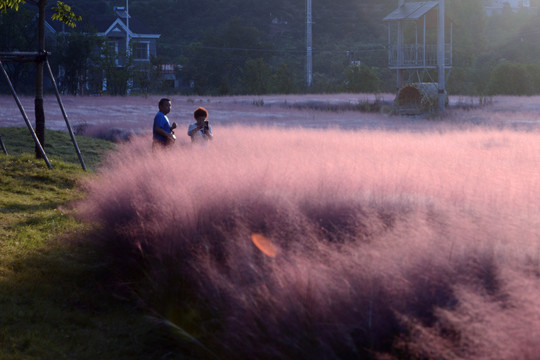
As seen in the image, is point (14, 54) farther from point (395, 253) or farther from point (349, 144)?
point (395, 253)

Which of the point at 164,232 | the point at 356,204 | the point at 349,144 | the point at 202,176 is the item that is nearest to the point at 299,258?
the point at 356,204

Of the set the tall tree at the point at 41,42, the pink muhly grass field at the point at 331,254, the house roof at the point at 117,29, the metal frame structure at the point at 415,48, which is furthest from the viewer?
the house roof at the point at 117,29

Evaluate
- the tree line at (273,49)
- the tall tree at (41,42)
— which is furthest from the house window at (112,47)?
the tall tree at (41,42)

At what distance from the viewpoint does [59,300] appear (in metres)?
5.78

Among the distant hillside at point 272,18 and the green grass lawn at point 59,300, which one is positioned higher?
the distant hillside at point 272,18

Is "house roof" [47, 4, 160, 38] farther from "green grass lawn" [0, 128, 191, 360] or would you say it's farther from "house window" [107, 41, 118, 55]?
"green grass lawn" [0, 128, 191, 360]

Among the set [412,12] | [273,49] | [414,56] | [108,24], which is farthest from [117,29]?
[414,56]

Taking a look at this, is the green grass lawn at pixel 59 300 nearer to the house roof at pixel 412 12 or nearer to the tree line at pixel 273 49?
the house roof at pixel 412 12

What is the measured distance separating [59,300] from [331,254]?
281 centimetres

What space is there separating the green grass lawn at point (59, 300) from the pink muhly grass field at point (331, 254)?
24 centimetres

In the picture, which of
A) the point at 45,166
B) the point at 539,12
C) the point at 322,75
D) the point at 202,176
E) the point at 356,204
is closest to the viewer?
the point at 356,204

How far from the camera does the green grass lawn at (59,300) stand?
4.86 m

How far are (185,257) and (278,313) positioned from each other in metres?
1.61

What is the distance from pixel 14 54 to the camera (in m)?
12.1
